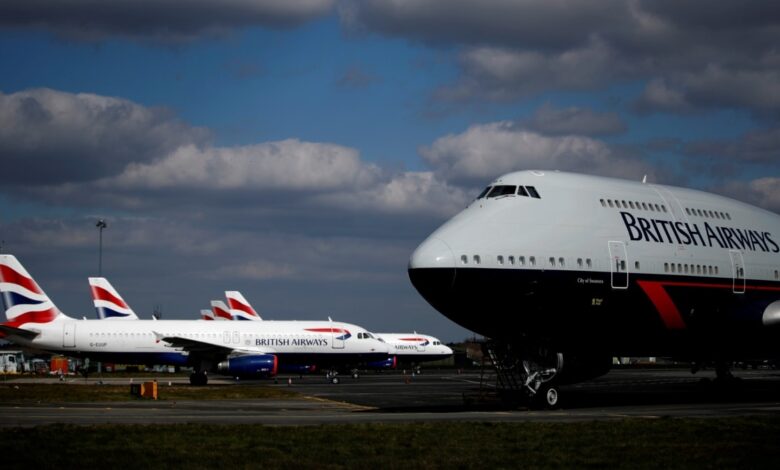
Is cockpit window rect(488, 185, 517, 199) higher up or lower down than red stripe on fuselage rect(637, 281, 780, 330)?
higher up

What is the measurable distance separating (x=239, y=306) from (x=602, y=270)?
67352mm

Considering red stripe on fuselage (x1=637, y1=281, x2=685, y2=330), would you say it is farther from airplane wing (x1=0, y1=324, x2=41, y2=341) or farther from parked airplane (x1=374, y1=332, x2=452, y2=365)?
parked airplane (x1=374, y1=332, x2=452, y2=365)

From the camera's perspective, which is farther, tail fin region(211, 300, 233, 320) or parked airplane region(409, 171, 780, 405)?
tail fin region(211, 300, 233, 320)

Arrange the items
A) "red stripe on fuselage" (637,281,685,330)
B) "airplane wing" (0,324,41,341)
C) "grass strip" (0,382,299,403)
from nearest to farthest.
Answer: "red stripe on fuselage" (637,281,685,330), "grass strip" (0,382,299,403), "airplane wing" (0,324,41,341)

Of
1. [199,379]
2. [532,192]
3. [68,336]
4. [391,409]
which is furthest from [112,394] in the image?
[532,192]

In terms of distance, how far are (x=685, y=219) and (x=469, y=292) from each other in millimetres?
10526

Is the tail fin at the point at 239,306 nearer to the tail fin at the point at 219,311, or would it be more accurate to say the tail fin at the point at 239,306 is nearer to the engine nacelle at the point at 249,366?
the tail fin at the point at 219,311

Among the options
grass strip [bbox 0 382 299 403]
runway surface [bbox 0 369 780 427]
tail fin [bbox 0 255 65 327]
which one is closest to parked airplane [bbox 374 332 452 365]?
tail fin [bbox 0 255 65 327]

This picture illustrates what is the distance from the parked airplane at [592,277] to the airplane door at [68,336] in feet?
126

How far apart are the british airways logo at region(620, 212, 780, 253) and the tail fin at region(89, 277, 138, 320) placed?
52.9m

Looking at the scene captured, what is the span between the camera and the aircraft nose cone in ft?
91.1

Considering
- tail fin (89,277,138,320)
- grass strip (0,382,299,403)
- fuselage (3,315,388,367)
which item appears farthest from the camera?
tail fin (89,277,138,320)

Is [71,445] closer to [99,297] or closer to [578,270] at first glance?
[578,270]

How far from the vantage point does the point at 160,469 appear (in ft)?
50.5
